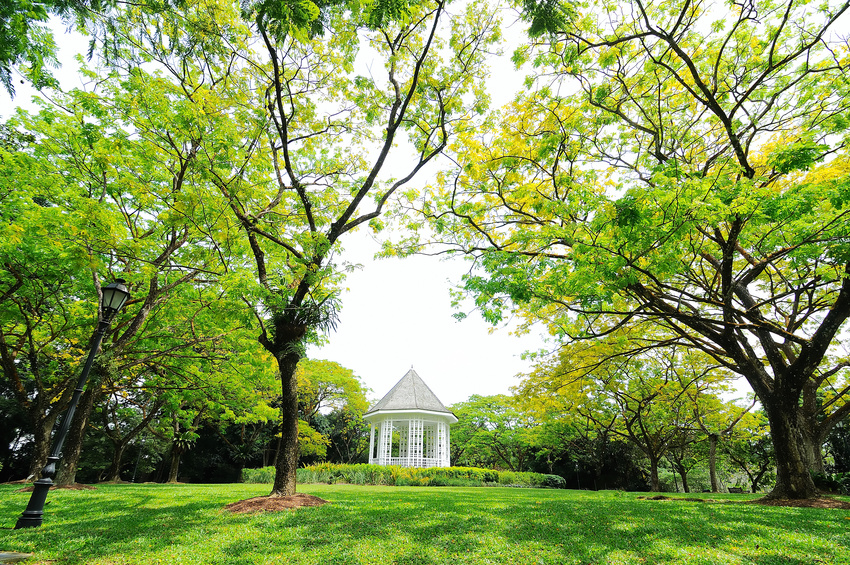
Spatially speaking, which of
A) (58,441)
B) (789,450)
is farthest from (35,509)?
(789,450)

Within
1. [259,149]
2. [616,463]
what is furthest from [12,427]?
[616,463]

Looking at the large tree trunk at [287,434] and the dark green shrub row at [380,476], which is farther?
the dark green shrub row at [380,476]

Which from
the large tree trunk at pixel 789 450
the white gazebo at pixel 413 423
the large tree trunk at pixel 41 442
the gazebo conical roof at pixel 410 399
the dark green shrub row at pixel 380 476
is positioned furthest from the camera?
the gazebo conical roof at pixel 410 399

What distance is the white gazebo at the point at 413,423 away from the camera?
886 inches

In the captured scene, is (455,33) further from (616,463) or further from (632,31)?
(616,463)

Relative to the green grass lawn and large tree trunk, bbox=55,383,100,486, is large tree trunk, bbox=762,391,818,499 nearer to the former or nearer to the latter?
the green grass lawn

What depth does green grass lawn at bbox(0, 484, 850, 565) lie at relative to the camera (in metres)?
4.00

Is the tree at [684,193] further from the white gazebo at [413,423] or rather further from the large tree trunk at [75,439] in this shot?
the white gazebo at [413,423]

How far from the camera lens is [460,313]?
30.9 ft

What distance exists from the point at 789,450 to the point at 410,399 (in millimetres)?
18199

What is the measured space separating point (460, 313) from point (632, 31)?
6747 millimetres

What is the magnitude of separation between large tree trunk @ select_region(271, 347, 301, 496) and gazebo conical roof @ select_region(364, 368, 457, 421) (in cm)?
1560

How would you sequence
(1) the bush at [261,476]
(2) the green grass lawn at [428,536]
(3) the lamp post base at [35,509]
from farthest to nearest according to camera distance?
(1) the bush at [261,476]
(3) the lamp post base at [35,509]
(2) the green grass lawn at [428,536]

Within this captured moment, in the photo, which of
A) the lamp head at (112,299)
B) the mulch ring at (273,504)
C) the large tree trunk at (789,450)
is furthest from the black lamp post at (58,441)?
the large tree trunk at (789,450)
